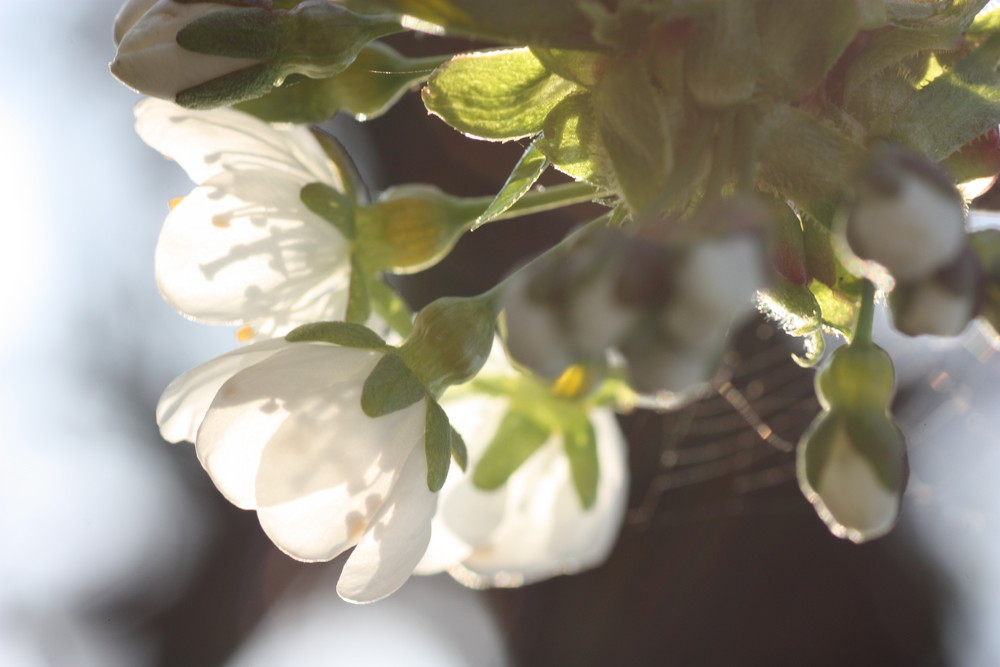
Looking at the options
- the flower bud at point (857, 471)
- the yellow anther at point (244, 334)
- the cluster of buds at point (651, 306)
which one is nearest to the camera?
the cluster of buds at point (651, 306)

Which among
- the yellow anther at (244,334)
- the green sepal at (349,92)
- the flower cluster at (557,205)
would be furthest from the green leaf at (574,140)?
the yellow anther at (244,334)

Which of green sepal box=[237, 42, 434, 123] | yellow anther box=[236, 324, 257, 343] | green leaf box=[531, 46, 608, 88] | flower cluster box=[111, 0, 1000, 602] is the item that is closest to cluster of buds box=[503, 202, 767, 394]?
flower cluster box=[111, 0, 1000, 602]

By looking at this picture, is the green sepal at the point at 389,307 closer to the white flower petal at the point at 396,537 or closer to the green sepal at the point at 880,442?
the white flower petal at the point at 396,537

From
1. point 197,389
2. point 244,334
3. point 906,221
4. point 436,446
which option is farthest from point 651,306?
point 244,334

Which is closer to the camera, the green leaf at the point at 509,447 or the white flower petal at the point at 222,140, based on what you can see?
the white flower petal at the point at 222,140

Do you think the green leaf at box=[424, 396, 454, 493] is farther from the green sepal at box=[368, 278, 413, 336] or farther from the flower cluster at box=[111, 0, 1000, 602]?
the green sepal at box=[368, 278, 413, 336]

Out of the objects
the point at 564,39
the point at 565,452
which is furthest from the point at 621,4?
the point at 565,452

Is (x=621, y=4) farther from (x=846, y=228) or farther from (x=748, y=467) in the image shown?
(x=748, y=467)
